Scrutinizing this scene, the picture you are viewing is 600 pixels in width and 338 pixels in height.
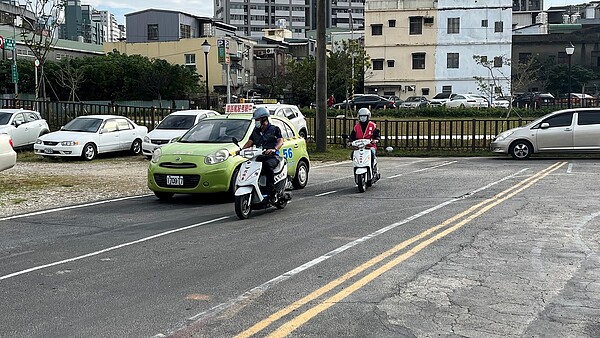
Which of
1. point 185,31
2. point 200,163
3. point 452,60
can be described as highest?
point 185,31

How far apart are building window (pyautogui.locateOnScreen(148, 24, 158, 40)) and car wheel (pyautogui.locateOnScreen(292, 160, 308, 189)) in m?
62.1

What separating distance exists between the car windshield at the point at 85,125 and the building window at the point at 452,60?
48.6 meters

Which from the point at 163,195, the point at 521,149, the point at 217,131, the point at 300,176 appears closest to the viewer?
the point at 163,195

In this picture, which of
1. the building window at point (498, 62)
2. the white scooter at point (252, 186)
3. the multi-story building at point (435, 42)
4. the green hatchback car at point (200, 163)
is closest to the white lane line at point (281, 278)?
the white scooter at point (252, 186)

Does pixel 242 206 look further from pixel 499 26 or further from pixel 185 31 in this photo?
pixel 185 31

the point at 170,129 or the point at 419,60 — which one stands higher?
the point at 419,60

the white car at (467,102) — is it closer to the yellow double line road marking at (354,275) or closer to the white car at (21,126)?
the white car at (21,126)

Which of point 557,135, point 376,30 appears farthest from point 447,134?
point 376,30

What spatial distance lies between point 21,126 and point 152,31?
51982 millimetres

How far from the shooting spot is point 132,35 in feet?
247

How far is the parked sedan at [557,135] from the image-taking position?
22328 mm

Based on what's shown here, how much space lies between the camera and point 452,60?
67438mm

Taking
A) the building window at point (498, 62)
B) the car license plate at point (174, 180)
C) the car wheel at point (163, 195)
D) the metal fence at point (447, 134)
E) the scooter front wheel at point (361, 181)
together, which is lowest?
the car wheel at point (163, 195)

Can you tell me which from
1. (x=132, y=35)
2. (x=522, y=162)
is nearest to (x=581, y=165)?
(x=522, y=162)
